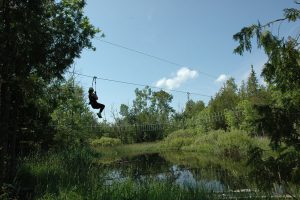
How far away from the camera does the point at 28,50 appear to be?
28.5 feet

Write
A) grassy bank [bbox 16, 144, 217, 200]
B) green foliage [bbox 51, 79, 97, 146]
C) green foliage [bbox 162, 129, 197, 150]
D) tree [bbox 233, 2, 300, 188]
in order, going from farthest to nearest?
green foliage [bbox 162, 129, 197, 150]
green foliage [bbox 51, 79, 97, 146]
grassy bank [bbox 16, 144, 217, 200]
tree [bbox 233, 2, 300, 188]

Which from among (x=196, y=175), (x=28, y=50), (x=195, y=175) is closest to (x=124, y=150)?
(x=195, y=175)

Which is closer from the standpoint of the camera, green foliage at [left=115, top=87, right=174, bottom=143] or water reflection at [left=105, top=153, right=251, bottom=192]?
water reflection at [left=105, top=153, right=251, bottom=192]

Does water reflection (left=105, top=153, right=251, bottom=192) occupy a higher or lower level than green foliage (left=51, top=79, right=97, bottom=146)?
lower

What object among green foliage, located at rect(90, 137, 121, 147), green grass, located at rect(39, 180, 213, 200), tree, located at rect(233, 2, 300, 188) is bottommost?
green grass, located at rect(39, 180, 213, 200)

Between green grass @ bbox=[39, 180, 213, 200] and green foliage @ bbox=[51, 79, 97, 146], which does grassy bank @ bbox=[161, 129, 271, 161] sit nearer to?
green foliage @ bbox=[51, 79, 97, 146]

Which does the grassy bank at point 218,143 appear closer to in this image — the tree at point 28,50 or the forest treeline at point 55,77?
the forest treeline at point 55,77

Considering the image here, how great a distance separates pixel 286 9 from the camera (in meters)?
5.30

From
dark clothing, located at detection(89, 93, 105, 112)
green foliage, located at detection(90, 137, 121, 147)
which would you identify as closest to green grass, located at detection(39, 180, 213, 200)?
dark clothing, located at detection(89, 93, 105, 112)

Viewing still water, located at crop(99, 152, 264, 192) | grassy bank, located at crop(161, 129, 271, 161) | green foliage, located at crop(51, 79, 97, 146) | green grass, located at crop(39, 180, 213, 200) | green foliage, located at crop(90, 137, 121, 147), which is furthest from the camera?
green foliage, located at crop(90, 137, 121, 147)

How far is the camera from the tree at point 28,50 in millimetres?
8234

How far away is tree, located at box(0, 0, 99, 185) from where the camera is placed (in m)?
8.23

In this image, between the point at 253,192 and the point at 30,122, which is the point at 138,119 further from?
the point at 253,192

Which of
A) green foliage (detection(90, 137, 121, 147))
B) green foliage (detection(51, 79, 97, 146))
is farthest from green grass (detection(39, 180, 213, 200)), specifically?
green foliage (detection(90, 137, 121, 147))
